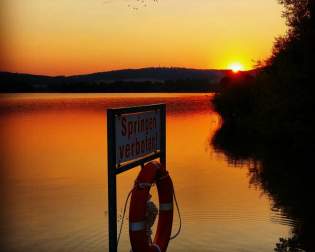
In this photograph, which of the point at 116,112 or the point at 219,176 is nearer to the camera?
the point at 116,112

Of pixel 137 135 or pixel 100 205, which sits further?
pixel 100 205

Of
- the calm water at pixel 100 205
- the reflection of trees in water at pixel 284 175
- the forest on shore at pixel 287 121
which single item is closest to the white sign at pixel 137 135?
the calm water at pixel 100 205

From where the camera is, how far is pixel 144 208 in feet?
17.7

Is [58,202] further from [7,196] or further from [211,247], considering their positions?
[211,247]

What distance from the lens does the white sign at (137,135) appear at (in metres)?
5.14

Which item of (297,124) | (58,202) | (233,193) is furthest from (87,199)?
(297,124)

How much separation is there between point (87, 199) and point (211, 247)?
15.7 ft

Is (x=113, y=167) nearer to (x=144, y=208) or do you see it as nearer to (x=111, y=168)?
(x=111, y=168)

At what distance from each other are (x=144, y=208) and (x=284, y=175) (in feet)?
39.2

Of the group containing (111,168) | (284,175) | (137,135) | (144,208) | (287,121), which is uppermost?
(137,135)

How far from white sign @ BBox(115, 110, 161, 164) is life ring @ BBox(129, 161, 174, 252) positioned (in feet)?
0.71

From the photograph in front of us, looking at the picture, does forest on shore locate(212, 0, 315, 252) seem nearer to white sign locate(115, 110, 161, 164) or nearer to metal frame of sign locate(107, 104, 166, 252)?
white sign locate(115, 110, 161, 164)

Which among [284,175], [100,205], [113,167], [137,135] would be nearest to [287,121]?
[284,175]

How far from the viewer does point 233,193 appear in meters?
13.5
